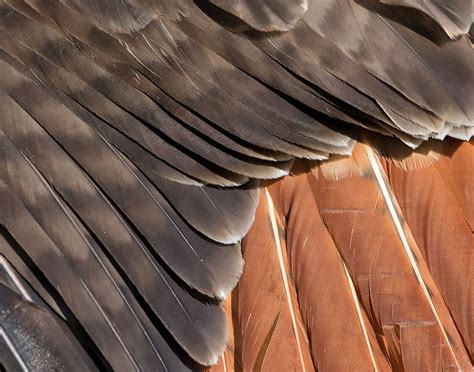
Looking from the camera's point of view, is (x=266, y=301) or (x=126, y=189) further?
(x=266, y=301)

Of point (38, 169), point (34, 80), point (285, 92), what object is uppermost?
point (285, 92)

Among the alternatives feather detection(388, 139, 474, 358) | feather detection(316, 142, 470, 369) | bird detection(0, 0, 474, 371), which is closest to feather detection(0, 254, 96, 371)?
bird detection(0, 0, 474, 371)

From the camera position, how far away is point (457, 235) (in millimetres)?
2188

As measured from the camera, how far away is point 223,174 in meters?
2.11

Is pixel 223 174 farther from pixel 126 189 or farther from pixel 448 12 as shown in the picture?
pixel 448 12

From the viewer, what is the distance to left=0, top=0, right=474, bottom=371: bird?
2.04 meters

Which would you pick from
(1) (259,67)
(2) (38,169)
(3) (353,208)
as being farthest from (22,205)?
(3) (353,208)

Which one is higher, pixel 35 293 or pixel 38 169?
pixel 38 169

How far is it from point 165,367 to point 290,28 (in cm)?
83

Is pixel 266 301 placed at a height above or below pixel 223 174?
below

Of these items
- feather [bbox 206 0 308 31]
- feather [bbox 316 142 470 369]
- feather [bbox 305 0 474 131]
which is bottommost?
feather [bbox 316 142 470 369]

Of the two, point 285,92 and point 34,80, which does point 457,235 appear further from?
point 34,80

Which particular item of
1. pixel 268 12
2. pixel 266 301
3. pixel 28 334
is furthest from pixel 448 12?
pixel 28 334

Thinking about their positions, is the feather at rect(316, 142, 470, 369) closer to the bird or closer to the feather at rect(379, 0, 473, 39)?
the bird
